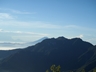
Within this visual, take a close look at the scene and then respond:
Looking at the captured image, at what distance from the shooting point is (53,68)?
164ft

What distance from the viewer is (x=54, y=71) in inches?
1951

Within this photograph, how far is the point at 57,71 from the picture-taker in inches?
1949

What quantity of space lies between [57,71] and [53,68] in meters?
1.35

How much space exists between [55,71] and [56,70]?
0.40m

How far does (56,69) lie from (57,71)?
0.63m

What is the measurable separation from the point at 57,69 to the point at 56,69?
32 centimetres

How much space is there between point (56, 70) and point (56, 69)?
10.9 inches

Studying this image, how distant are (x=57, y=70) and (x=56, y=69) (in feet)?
1.39

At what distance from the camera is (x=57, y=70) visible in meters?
49.6

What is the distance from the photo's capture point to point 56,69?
4981 cm

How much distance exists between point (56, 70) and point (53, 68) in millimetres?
969

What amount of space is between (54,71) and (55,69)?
2.10ft
